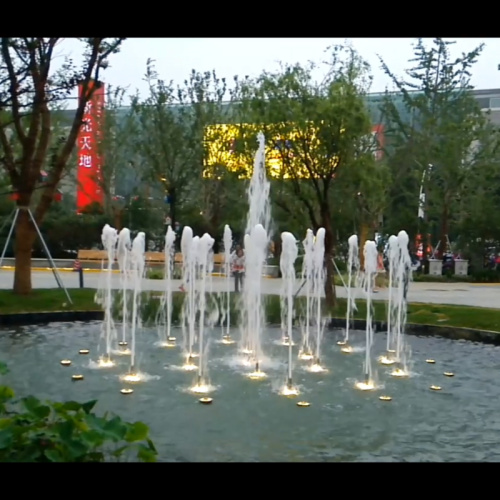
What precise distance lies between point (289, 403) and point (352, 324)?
549cm

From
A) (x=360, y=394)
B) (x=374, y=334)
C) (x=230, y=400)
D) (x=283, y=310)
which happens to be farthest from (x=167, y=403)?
(x=283, y=310)

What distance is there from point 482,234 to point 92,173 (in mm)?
15337

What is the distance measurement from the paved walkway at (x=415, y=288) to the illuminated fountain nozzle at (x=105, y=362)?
26.1ft

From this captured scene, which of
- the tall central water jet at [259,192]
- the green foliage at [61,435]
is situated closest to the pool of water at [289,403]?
the green foliage at [61,435]

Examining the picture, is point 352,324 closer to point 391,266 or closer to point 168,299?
point 391,266

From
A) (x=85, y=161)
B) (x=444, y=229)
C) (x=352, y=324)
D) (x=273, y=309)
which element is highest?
(x=85, y=161)

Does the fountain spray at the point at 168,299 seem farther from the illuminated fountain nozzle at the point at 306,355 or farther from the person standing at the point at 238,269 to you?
the person standing at the point at 238,269

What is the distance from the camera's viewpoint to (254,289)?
10141 millimetres

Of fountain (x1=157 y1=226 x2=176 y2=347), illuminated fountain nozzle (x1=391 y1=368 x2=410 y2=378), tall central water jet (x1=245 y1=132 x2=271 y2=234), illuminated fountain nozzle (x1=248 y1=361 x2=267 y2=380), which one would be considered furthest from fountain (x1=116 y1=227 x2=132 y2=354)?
illuminated fountain nozzle (x1=391 y1=368 x2=410 y2=378)

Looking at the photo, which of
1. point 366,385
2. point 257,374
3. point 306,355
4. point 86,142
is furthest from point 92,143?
point 366,385

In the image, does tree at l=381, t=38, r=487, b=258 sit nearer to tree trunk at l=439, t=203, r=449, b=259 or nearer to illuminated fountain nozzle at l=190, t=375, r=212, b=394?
tree trunk at l=439, t=203, r=449, b=259

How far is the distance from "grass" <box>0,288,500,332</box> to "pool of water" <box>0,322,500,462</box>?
1810 millimetres
